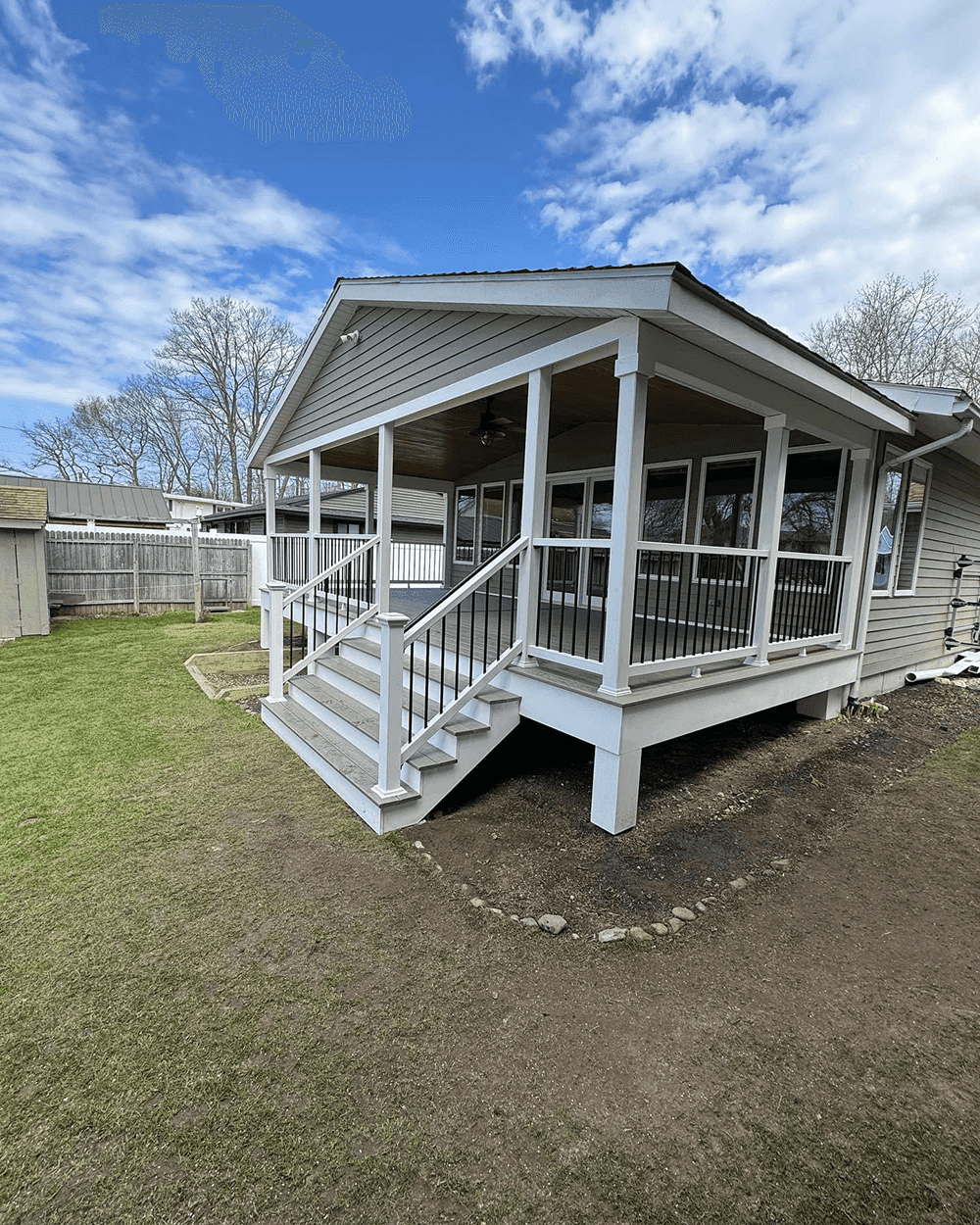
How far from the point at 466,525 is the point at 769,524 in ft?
19.4

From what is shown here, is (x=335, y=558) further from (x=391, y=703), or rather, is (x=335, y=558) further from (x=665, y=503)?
Result: (x=391, y=703)

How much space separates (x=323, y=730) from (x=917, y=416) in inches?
256

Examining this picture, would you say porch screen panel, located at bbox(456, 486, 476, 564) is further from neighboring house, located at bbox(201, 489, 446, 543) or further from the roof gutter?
neighboring house, located at bbox(201, 489, 446, 543)

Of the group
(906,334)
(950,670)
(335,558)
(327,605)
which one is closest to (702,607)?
(950,670)

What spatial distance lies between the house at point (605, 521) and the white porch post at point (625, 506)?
0.06 feet

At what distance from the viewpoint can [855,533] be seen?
5.55 meters

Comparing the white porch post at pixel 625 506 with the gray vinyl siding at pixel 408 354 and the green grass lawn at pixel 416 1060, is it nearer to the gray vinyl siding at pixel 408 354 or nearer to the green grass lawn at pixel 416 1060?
the gray vinyl siding at pixel 408 354

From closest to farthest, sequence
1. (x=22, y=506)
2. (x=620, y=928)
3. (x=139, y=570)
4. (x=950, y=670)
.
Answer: (x=620, y=928), (x=950, y=670), (x=22, y=506), (x=139, y=570)

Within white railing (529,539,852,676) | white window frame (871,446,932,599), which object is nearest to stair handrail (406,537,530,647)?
white railing (529,539,852,676)

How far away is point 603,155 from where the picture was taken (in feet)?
48.5

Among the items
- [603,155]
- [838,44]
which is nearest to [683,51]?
[838,44]

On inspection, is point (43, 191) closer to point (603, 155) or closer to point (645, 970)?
point (603, 155)

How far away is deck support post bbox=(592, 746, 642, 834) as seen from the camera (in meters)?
3.40

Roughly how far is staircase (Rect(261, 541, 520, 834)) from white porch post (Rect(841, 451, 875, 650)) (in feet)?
13.1
